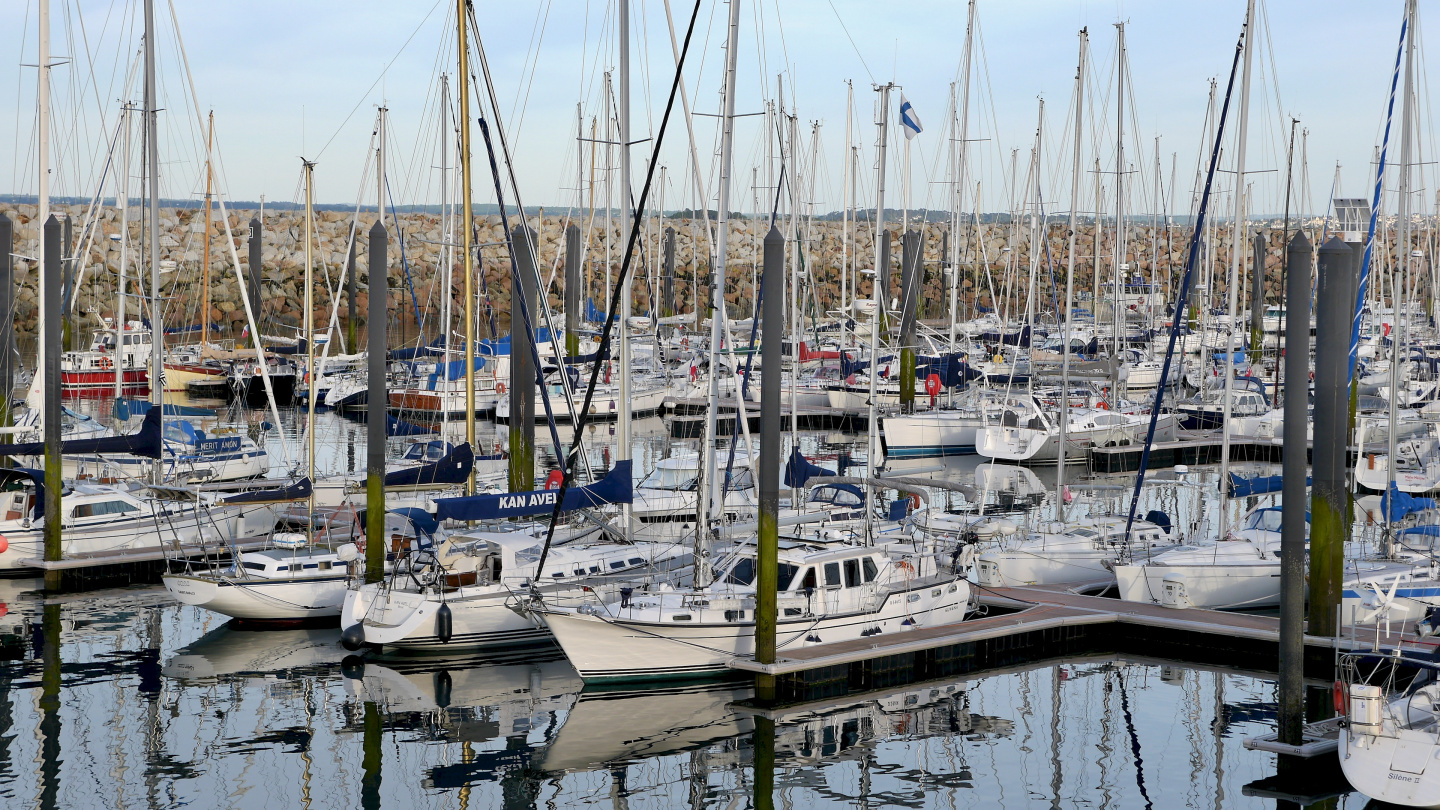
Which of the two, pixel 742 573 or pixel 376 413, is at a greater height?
pixel 376 413

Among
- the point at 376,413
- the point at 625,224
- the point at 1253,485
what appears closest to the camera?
the point at 625,224

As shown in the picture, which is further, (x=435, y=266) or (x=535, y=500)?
(x=435, y=266)

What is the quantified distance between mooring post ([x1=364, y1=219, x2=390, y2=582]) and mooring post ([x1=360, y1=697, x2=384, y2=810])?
379 centimetres

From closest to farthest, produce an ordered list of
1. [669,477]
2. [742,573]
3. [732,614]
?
[732,614], [742,573], [669,477]

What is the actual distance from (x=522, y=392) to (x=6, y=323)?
9641 mm

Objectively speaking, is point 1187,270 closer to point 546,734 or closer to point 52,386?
point 546,734

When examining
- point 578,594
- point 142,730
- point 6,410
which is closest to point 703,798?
point 578,594

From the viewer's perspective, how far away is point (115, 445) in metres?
25.3

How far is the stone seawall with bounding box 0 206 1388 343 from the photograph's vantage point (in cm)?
7450

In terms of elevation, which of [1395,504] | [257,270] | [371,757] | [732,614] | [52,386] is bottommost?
[371,757]

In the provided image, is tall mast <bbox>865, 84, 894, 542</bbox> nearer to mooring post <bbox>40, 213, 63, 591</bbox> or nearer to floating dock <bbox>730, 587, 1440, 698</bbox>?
floating dock <bbox>730, 587, 1440, 698</bbox>

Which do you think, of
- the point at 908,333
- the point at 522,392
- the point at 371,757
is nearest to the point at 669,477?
the point at 522,392

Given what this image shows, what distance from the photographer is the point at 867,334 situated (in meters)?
57.2

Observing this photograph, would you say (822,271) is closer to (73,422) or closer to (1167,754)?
(73,422)
